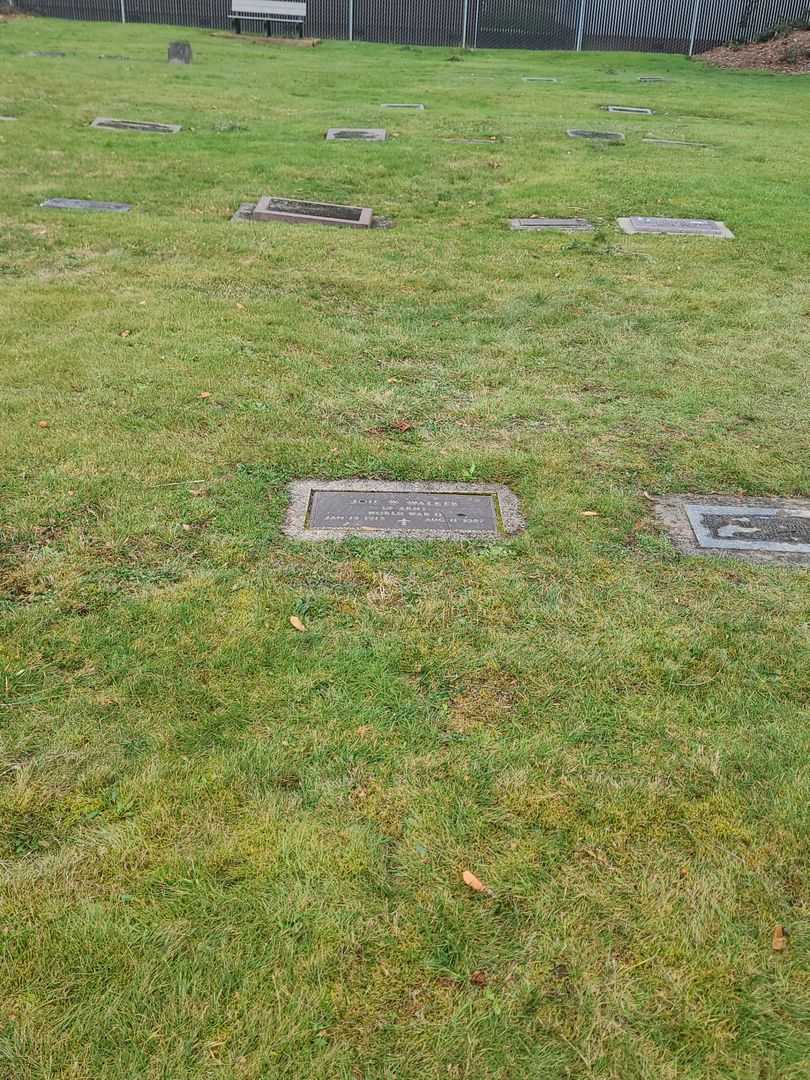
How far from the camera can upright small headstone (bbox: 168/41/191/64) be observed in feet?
64.0

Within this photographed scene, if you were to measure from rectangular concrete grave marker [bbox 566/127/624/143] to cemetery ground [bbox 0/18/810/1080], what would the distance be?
6.88 metres

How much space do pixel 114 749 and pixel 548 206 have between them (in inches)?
348

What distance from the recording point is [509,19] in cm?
2845

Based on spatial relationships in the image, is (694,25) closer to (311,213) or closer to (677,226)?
(677,226)

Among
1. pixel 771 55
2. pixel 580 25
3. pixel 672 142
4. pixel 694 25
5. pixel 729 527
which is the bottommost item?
pixel 729 527

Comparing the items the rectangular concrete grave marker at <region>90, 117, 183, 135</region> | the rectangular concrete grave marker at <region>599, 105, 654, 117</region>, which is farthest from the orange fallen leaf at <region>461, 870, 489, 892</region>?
the rectangular concrete grave marker at <region>599, 105, 654, 117</region>

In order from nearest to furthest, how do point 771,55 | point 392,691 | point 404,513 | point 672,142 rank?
point 392,691
point 404,513
point 672,142
point 771,55

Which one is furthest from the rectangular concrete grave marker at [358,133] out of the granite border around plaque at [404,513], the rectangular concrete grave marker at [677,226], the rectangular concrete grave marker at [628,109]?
the granite border around plaque at [404,513]

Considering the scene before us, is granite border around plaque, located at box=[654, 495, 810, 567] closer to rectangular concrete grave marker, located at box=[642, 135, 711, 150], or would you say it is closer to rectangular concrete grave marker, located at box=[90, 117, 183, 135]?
rectangular concrete grave marker, located at box=[642, 135, 711, 150]

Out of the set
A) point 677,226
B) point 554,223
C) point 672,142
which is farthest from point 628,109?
point 554,223

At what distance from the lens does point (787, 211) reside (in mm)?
10016

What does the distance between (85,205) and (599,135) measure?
8.25 m

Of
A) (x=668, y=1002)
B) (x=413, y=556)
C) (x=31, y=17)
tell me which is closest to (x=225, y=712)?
(x=413, y=556)

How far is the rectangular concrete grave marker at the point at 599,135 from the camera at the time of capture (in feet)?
44.0
